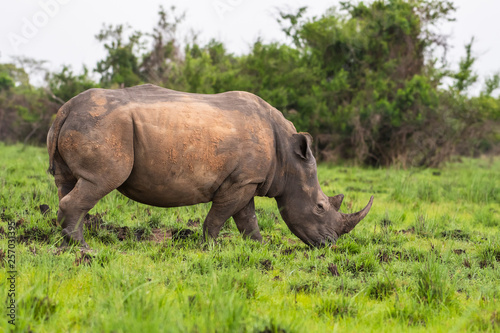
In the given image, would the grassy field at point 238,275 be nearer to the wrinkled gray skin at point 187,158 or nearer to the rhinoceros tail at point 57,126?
the wrinkled gray skin at point 187,158

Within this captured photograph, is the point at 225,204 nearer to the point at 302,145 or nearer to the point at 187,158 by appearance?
the point at 187,158

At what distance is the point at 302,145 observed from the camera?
17.4 feet

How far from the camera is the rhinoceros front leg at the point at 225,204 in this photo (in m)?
4.99

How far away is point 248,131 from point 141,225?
5.56 feet

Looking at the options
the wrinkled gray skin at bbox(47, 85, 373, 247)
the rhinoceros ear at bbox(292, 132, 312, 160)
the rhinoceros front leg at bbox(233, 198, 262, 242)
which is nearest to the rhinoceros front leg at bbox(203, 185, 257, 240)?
the wrinkled gray skin at bbox(47, 85, 373, 247)

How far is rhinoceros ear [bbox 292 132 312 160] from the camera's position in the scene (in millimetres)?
5254

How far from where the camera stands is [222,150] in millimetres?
4805

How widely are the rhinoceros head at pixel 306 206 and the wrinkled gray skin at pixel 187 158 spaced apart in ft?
0.03

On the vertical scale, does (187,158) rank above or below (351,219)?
above

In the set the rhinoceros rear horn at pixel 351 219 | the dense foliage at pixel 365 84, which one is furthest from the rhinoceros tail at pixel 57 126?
the dense foliage at pixel 365 84

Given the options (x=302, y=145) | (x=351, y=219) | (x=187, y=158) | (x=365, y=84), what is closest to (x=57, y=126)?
(x=187, y=158)

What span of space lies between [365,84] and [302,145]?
440 inches

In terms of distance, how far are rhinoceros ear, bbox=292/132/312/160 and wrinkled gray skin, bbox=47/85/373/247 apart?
0.01m


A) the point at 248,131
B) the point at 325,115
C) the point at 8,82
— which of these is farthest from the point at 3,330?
the point at 8,82
